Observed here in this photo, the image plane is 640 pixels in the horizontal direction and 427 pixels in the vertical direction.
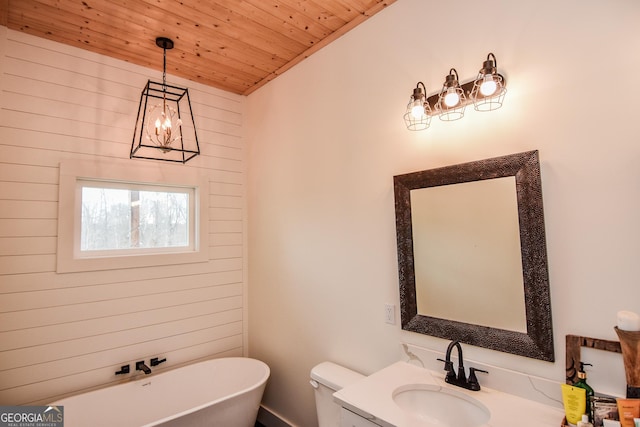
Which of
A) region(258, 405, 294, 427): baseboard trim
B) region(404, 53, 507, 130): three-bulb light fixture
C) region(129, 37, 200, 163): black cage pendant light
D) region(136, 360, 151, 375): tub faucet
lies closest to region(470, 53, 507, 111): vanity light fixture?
region(404, 53, 507, 130): three-bulb light fixture

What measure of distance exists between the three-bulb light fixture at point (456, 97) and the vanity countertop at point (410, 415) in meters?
1.32

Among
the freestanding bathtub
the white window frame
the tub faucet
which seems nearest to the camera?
the freestanding bathtub

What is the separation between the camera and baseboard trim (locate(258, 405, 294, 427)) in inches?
109

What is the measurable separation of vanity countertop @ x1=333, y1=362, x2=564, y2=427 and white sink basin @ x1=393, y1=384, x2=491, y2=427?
24 mm

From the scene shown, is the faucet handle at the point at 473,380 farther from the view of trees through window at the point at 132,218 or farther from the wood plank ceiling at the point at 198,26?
the view of trees through window at the point at 132,218

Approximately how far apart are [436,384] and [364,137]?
147 cm

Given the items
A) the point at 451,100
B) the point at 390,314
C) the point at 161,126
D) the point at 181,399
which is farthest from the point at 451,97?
the point at 181,399

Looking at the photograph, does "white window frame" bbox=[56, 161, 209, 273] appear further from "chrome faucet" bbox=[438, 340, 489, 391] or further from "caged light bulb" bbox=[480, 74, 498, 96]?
"caged light bulb" bbox=[480, 74, 498, 96]

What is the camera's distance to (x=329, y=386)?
203 cm

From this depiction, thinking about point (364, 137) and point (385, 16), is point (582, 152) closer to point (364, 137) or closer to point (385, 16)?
point (364, 137)

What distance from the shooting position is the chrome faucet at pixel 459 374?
5.07 feet

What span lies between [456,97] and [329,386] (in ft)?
5.80

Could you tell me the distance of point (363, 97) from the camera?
7.20 feet

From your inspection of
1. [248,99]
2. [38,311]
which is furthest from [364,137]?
[38,311]
